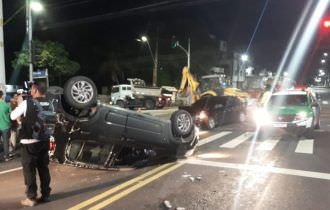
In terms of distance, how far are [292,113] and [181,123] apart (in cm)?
687

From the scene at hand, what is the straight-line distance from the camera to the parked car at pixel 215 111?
20.3 meters

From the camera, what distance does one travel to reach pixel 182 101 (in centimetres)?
3203

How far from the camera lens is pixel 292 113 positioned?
661 inches

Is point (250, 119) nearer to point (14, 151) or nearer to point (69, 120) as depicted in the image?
point (14, 151)

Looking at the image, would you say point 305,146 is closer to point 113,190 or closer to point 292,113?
point 292,113

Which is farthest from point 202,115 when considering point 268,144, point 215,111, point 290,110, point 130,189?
point 130,189

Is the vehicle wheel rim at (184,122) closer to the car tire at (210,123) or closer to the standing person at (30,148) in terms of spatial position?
the standing person at (30,148)

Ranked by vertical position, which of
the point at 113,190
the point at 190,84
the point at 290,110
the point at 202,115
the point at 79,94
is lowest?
the point at 113,190

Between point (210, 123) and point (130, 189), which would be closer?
point (130, 189)

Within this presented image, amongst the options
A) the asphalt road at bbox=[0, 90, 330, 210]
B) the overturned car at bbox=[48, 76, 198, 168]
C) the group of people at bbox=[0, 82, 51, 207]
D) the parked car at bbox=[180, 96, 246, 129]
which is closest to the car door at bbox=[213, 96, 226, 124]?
the parked car at bbox=[180, 96, 246, 129]

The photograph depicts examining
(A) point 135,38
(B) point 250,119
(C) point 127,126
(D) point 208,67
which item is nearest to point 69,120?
(C) point 127,126

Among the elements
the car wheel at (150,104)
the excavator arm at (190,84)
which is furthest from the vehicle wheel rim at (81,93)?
the car wheel at (150,104)

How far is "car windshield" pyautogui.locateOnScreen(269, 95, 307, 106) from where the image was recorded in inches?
696

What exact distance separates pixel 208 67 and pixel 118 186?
204ft
